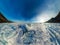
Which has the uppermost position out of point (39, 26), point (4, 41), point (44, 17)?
point (44, 17)

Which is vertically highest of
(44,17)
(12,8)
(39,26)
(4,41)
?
(12,8)

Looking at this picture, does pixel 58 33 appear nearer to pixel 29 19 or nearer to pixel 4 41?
pixel 29 19

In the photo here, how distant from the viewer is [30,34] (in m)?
2.52

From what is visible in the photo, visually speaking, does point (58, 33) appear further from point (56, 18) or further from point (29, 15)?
point (29, 15)

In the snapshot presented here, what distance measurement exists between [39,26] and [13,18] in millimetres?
503

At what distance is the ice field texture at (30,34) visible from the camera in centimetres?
245

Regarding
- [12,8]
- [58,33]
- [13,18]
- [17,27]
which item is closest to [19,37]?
[17,27]

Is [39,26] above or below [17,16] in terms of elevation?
below

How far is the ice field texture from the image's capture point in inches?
96.4

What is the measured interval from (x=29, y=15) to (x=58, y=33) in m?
0.63

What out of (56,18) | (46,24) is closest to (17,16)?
(46,24)

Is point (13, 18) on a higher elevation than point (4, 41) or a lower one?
higher

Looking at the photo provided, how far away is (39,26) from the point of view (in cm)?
256

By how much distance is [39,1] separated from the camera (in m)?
2.55
